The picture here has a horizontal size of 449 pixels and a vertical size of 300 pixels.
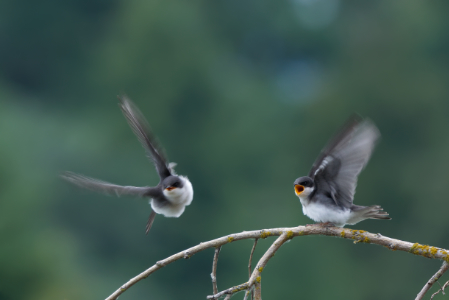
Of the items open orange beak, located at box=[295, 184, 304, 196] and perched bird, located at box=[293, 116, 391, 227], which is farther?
open orange beak, located at box=[295, 184, 304, 196]

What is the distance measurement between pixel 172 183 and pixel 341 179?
1.49 meters

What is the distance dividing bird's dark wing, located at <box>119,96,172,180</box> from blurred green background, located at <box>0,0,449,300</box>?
48.8ft

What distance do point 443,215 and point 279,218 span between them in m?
7.36

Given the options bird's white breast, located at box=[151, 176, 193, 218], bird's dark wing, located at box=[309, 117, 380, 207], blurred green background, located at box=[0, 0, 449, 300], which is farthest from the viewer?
blurred green background, located at box=[0, 0, 449, 300]

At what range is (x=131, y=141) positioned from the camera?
4244 centimetres

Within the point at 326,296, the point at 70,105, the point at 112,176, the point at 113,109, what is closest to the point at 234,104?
the point at 113,109

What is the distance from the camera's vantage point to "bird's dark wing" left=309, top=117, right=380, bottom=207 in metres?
4.01

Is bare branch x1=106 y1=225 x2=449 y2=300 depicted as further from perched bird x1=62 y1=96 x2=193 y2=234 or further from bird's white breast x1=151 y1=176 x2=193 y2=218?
bird's white breast x1=151 y1=176 x2=193 y2=218

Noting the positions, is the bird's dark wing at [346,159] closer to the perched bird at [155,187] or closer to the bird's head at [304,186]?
the bird's head at [304,186]

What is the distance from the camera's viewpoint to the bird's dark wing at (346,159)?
4.01 m

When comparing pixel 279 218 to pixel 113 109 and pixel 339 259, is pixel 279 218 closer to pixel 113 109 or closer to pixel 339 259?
pixel 339 259

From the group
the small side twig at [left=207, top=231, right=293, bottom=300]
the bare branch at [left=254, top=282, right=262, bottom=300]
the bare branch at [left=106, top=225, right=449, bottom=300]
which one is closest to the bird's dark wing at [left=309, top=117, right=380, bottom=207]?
the bare branch at [left=106, top=225, right=449, bottom=300]

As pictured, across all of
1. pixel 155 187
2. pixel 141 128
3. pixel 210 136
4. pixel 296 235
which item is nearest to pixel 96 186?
pixel 141 128

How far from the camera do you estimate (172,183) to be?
17.4 feet
